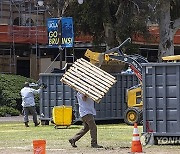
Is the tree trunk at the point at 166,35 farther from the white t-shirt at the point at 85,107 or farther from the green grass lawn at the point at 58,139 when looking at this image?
the white t-shirt at the point at 85,107

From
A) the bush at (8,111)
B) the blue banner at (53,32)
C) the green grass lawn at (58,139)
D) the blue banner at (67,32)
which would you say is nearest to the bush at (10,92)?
the bush at (8,111)

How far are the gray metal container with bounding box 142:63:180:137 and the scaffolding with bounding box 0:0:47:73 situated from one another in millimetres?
29179

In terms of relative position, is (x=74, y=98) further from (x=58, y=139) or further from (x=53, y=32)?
(x=58, y=139)

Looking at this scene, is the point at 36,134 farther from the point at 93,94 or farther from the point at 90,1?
the point at 90,1

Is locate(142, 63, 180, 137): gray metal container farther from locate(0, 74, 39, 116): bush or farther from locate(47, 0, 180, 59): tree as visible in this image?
locate(0, 74, 39, 116): bush

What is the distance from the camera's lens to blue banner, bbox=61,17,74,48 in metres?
32.4

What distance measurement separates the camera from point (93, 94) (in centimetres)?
1636

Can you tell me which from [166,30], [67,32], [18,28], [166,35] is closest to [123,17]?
[166,30]

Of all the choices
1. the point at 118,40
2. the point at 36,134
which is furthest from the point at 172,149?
the point at 118,40

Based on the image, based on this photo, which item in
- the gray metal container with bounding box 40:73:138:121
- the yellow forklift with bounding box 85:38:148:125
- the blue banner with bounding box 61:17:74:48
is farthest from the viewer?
the blue banner with bounding box 61:17:74:48

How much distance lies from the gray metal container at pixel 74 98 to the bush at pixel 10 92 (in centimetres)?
1061

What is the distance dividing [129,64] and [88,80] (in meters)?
10.8

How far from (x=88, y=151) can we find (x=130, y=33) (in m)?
21.5

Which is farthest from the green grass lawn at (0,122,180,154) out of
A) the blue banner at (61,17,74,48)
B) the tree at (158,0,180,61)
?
the tree at (158,0,180,61)
